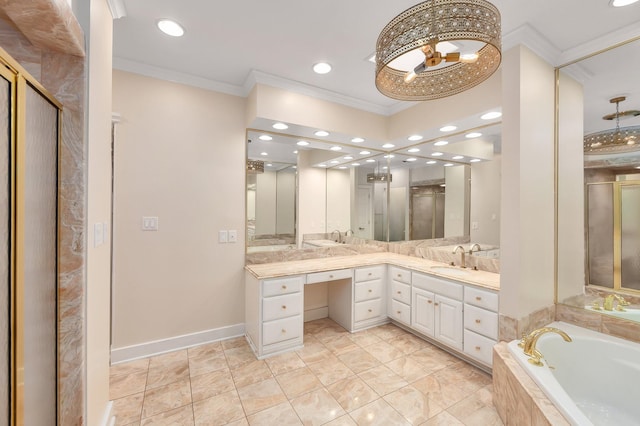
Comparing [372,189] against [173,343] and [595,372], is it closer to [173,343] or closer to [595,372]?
[595,372]

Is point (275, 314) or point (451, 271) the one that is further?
point (451, 271)

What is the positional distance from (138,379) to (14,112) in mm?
2166

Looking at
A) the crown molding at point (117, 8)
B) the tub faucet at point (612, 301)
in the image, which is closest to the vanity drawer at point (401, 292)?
the tub faucet at point (612, 301)

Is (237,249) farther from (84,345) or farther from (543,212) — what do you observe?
(543,212)

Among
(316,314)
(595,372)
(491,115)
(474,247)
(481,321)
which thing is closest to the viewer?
(595,372)

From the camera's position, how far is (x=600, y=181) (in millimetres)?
2037

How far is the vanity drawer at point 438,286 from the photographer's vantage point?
2.44 m

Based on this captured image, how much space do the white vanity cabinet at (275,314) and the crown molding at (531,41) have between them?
101 inches

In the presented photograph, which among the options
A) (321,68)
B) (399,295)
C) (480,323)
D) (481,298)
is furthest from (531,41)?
(399,295)

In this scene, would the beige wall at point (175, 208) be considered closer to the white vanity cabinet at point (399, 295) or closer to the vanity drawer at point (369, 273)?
the vanity drawer at point (369, 273)

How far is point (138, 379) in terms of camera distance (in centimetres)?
219

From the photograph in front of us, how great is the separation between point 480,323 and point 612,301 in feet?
2.97

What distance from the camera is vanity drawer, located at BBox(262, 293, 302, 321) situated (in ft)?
8.25

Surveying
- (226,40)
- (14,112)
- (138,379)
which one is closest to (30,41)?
(14,112)
